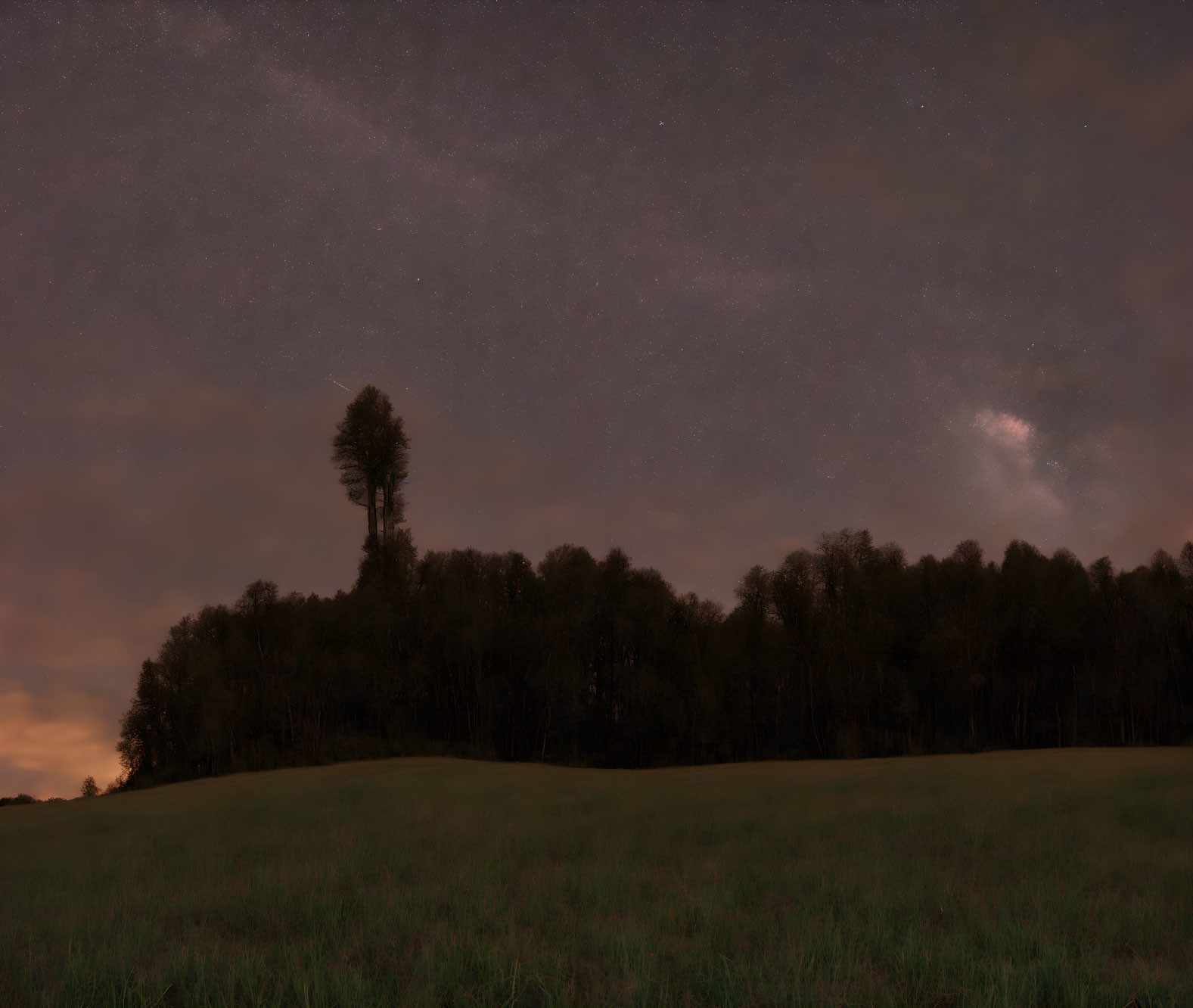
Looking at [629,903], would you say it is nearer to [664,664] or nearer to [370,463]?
[664,664]

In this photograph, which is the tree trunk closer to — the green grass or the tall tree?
the tall tree

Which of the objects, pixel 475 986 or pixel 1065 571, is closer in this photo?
pixel 475 986

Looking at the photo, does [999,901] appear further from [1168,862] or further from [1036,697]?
[1036,697]

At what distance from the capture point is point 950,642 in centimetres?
5341

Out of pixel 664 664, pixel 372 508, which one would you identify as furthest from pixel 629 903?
pixel 372 508

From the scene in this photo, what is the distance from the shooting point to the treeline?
5525 centimetres

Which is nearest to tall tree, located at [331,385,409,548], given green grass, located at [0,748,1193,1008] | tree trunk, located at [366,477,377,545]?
tree trunk, located at [366,477,377,545]

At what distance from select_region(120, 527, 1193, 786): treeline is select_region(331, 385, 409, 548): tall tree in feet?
12.9

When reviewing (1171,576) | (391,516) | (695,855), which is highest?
(391,516)

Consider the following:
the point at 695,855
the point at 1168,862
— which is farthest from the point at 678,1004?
the point at 1168,862

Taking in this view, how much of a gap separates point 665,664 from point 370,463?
27.5 metres

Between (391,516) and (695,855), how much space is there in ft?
177

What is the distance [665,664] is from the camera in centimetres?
5862

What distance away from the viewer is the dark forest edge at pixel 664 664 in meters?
55.2
